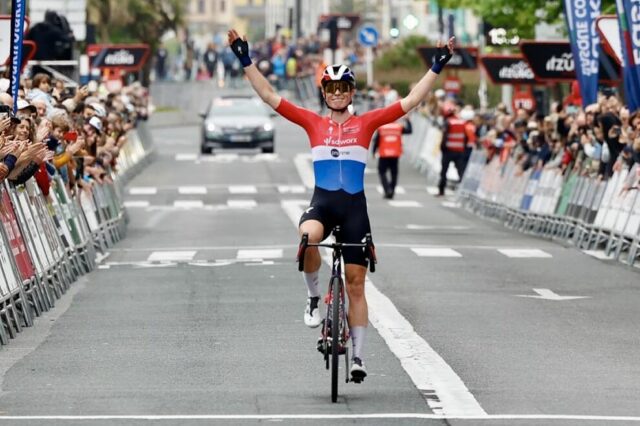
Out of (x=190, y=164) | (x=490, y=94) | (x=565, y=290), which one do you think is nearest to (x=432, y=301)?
(x=565, y=290)

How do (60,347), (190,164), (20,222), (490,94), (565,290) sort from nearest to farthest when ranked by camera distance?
(60,347) → (20,222) → (565,290) → (190,164) → (490,94)

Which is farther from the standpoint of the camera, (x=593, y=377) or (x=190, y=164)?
(x=190, y=164)

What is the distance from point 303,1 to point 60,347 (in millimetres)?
137422

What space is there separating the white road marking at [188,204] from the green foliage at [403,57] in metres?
43.6

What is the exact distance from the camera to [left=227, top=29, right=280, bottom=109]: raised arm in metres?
13.3

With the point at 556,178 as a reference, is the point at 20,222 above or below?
above

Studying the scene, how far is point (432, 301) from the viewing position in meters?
19.1

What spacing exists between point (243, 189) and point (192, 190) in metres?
1.11

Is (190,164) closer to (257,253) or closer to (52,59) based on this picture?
(52,59)

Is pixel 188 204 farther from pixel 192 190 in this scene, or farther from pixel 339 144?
pixel 339 144

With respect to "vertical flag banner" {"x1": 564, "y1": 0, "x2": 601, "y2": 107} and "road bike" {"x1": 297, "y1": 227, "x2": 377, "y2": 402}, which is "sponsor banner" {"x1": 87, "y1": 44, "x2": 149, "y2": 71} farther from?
"road bike" {"x1": 297, "y1": 227, "x2": 377, "y2": 402}

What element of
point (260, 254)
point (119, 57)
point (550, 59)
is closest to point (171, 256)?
point (260, 254)

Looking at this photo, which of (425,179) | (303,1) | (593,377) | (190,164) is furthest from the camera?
(303,1)

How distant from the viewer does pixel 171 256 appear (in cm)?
2633
